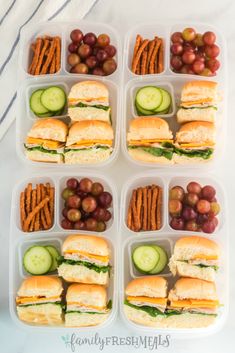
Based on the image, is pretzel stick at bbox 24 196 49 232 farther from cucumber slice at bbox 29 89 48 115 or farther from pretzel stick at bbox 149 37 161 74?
pretzel stick at bbox 149 37 161 74

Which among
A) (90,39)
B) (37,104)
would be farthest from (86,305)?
(90,39)

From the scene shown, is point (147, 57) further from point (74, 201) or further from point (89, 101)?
point (74, 201)

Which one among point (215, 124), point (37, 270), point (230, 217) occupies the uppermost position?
point (215, 124)

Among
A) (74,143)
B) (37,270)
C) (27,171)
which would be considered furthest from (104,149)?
(37,270)

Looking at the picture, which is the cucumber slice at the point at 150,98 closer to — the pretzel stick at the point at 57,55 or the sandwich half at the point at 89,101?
the sandwich half at the point at 89,101

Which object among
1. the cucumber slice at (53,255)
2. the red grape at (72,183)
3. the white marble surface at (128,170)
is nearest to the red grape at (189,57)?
the white marble surface at (128,170)

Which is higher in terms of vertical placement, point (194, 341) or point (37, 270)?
point (37, 270)

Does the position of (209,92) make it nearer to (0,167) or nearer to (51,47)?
(51,47)
